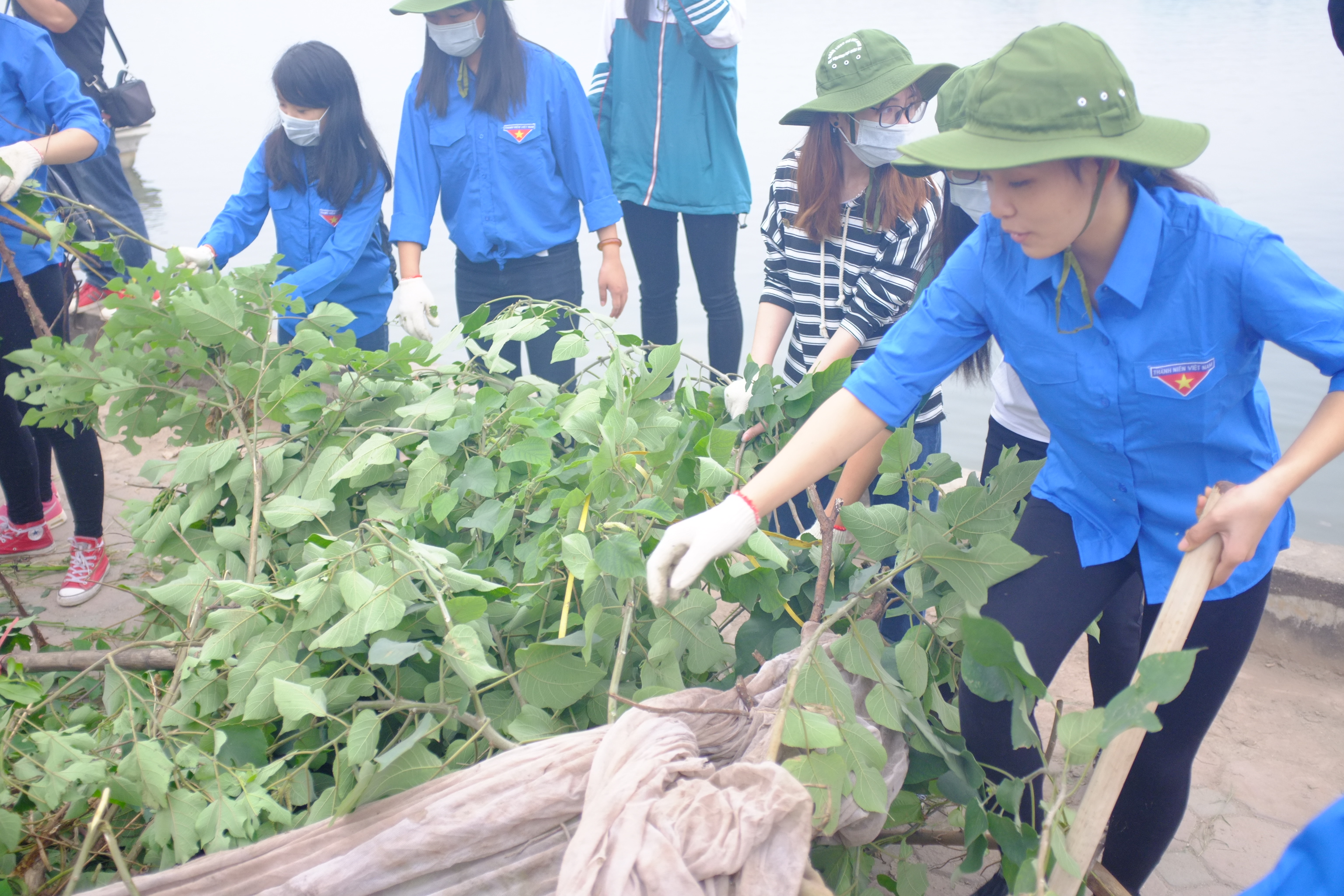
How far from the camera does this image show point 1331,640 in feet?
8.67

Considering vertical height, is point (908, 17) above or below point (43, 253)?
Result: above

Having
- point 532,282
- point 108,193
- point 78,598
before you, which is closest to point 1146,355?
point 532,282

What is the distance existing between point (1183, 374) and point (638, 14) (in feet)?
8.05

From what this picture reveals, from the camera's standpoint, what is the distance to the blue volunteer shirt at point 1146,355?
1259 millimetres

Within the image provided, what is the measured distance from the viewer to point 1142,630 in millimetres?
1610

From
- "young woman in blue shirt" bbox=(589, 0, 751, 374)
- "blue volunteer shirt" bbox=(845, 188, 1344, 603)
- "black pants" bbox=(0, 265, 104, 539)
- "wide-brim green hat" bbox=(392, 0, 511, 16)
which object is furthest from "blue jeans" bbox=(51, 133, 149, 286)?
"blue volunteer shirt" bbox=(845, 188, 1344, 603)

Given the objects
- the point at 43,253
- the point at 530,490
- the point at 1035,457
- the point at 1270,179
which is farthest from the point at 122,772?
the point at 1270,179

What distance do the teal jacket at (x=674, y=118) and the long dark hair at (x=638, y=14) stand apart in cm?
1

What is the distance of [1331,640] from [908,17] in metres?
10.2

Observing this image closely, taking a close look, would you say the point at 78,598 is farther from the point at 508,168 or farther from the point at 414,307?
the point at 508,168

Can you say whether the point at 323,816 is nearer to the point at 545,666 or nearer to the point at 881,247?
the point at 545,666

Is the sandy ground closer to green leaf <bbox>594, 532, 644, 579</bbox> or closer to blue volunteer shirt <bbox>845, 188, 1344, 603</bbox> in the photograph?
blue volunteer shirt <bbox>845, 188, 1344, 603</bbox>

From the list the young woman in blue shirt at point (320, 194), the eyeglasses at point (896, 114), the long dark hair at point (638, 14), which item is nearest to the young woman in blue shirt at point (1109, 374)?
the eyeglasses at point (896, 114)

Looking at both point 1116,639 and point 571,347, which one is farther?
point 1116,639
